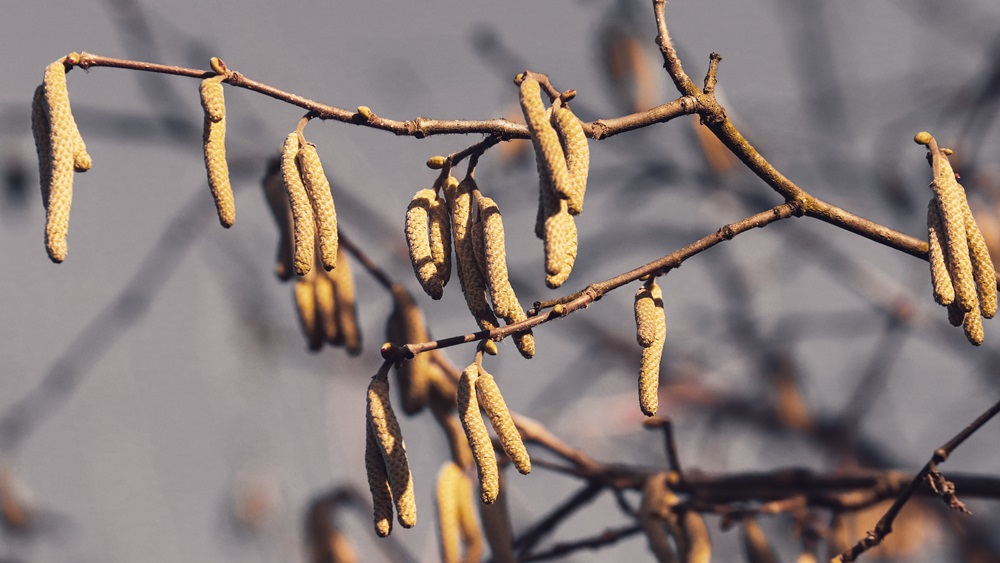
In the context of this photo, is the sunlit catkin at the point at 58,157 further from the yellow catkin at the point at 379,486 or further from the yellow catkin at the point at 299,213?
the yellow catkin at the point at 379,486

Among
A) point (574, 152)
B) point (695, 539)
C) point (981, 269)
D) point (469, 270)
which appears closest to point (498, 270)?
point (469, 270)

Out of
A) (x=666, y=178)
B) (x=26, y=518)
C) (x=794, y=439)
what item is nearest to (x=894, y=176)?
(x=666, y=178)

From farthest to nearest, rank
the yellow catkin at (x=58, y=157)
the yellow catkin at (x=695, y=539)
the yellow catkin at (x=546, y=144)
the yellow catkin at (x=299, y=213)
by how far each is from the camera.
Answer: the yellow catkin at (x=695, y=539) < the yellow catkin at (x=299, y=213) < the yellow catkin at (x=58, y=157) < the yellow catkin at (x=546, y=144)

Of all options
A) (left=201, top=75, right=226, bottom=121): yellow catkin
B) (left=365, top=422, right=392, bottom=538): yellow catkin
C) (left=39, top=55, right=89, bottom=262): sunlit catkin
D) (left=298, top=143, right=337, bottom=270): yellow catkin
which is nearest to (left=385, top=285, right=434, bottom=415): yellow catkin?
(left=365, top=422, right=392, bottom=538): yellow catkin

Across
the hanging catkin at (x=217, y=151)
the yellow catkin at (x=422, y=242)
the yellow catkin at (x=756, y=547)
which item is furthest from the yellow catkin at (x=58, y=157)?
the yellow catkin at (x=756, y=547)

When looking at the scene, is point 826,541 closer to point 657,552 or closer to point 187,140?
point 657,552

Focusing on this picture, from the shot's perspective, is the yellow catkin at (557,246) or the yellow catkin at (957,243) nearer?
the yellow catkin at (557,246)
